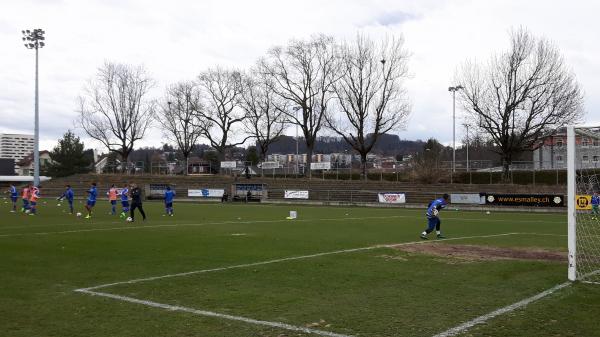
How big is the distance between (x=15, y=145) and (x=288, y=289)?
176 metres

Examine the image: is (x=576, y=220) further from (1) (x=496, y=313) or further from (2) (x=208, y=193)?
(2) (x=208, y=193)

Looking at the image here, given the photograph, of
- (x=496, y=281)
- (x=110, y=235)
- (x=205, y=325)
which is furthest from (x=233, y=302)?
(x=110, y=235)

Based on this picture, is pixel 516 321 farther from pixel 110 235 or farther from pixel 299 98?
pixel 299 98

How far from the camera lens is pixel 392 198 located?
155 ft

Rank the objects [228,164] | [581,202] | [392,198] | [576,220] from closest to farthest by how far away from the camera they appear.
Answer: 1. [576,220]
2. [581,202]
3. [392,198]
4. [228,164]

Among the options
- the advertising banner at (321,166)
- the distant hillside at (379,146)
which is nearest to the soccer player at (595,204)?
the advertising banner at (321,166)

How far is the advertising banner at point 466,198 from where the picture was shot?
42987 millimetres

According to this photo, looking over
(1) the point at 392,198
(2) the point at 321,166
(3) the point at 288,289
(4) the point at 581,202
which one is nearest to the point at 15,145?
(2) the point at 321,166

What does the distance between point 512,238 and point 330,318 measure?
12990 mm

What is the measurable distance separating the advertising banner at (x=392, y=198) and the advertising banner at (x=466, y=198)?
174 inches

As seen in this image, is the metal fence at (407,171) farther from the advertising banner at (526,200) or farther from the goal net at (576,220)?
the goal net at (576,220)

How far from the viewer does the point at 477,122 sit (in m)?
56.0

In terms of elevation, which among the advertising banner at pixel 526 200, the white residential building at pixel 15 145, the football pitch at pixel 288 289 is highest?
the white residential building at pixel 15 145

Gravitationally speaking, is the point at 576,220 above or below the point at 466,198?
above
